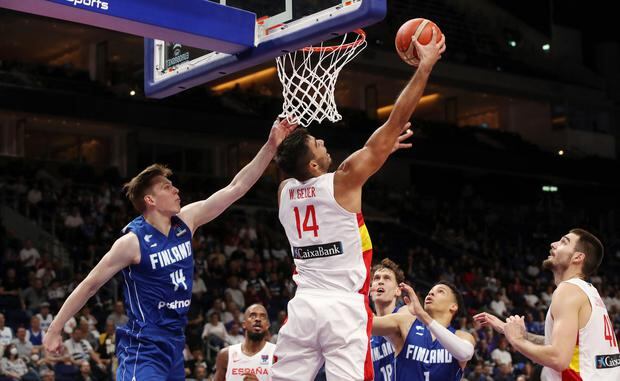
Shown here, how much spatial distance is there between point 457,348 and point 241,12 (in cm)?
272

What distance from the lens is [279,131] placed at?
589 cm

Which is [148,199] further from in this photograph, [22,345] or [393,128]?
[22,345]

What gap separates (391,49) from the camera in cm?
2844

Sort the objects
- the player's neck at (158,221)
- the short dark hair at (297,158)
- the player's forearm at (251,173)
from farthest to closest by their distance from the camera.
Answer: the player's forearm at (251,173)
the player's neck at (158,221)
the short dark hair at (297,158)

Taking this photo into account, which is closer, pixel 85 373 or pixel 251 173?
pixel 251 173

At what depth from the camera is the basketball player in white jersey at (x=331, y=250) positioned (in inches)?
196

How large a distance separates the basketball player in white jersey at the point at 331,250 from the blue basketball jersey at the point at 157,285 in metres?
0.81

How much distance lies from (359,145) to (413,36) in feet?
69.2

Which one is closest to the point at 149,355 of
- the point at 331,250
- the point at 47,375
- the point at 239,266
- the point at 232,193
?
the point at 232,193

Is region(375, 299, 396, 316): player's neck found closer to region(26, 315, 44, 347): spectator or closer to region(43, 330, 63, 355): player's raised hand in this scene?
region(43, 330, 63, 355): player's raised hand

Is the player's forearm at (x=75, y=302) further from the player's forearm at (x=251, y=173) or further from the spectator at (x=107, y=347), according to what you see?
the spectator at (x=107, y=347)

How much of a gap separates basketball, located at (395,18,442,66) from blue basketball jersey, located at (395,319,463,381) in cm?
215

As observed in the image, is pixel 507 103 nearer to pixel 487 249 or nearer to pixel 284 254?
pixel 487 249

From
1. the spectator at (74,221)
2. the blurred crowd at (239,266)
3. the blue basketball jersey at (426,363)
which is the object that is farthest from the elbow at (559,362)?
the spectator at (74,221)
